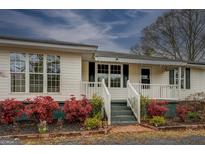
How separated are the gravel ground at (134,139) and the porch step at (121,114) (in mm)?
1925

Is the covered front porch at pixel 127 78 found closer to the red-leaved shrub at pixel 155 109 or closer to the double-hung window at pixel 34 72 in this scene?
the double-hung window at pixel 34 72

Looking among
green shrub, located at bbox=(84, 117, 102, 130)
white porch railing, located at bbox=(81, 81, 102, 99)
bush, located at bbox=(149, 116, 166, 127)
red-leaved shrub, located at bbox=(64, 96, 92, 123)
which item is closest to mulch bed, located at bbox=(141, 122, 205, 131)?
bush, located at bbox=(149, 116, 166, 127)

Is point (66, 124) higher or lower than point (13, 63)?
lower

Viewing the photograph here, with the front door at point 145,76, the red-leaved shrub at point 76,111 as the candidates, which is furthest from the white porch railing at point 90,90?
the front door at point 145,76

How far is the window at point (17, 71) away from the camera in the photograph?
12.1 metres

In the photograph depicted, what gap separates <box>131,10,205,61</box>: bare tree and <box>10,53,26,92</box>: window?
793 inches

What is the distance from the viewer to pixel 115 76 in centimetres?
1570

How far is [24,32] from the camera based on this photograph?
25.7m

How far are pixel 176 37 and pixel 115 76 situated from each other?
61.7 ft

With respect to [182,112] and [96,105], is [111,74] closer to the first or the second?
[96,105]
